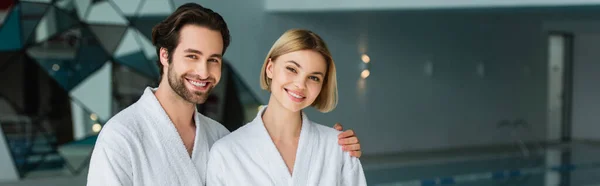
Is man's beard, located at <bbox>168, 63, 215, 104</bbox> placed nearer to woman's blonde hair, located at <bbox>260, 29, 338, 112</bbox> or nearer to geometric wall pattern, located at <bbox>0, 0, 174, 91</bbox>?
woman's blonde hair, located at <bbox>260, 29, 338, 112</bbox>

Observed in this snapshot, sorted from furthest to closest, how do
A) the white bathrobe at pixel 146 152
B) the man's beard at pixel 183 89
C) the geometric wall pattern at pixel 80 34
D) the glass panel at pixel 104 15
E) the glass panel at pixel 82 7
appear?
the glass panel at pixel 104 15 < the glass panel at pixel 82 7 < the geometric wall pattern at pixel 80 34 < the man's beard at pixel 183 89 < the white bathrobe at pixel 146 152

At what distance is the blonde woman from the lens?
88.1 inches

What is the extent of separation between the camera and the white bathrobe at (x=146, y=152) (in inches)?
81.4

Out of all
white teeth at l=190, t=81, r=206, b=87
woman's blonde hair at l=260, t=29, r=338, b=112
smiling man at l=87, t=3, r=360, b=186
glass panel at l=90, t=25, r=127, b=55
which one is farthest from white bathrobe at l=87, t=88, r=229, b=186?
glass panel at l=90, t=25, r=127, b=55

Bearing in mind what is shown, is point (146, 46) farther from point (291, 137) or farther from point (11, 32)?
point (291, 137)

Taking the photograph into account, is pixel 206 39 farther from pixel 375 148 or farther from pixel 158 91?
pixel 375 148

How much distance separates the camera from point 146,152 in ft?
7.10

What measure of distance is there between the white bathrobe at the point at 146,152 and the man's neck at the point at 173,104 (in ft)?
0.09

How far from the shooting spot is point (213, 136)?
2.41 meters

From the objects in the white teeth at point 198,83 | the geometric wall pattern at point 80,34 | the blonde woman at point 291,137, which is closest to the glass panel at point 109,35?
the geometric wall pattern at point 80,34

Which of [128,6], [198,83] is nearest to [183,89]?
[198,83]

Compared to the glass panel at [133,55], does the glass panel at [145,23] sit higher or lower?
higher

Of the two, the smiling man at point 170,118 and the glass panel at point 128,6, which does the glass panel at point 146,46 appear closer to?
the glass panel at point 128,6

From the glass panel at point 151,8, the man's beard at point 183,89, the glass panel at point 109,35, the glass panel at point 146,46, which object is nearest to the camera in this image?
the man's beard at point 183,89
